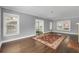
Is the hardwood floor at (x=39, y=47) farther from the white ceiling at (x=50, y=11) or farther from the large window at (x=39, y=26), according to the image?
the white ceiling at (x=50, y=11)

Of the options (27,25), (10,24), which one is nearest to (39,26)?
(27,25)

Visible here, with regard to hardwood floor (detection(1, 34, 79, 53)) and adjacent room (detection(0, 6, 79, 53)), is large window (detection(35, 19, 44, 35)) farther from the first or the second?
hardwood floor (detection(1, 34, 79, 53))

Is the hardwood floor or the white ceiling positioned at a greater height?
the white ceiling

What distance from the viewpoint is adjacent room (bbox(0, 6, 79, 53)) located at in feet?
6.32

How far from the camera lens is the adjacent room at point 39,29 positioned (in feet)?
6.32

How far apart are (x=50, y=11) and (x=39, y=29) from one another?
0.48 meters

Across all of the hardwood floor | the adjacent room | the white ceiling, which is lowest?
the hardwood floor

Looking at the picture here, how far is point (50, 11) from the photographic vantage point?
2.01 meters

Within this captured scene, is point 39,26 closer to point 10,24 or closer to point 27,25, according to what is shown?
point 27,25

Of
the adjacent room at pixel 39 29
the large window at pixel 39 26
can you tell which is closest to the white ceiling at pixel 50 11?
the adjacent room at pixel 39 29

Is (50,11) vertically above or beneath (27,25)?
above

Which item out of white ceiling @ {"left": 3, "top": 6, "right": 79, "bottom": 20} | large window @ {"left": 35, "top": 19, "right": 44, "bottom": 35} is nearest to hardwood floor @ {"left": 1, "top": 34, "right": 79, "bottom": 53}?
large window @ {"left": 35, "top": 19, "right": 44, "bottom": 35}

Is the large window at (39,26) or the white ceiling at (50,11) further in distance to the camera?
the large window at (39,26)
